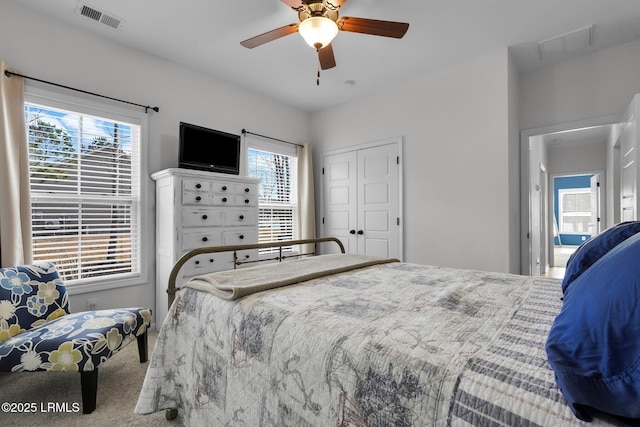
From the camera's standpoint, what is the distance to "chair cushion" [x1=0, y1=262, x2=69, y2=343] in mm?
1874

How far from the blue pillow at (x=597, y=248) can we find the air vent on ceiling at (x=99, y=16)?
3581 millimetres

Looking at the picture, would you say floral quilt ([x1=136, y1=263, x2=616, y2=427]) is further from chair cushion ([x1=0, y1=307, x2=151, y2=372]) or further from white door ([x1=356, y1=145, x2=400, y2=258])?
white door ([x1=356, y1=145, x2=400, y2=258])

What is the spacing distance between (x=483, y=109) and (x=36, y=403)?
4.31 meters

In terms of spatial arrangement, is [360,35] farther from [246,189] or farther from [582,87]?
[582,87]

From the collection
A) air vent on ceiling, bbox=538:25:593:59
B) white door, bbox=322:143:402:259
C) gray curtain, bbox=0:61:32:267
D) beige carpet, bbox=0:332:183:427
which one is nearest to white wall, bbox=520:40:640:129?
air vent on ceiling, bbox=538:25:593:59

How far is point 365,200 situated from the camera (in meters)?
4.32

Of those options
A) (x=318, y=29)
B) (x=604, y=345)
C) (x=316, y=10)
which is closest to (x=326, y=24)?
(x=318, y=29)

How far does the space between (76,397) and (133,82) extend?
272 centimetres

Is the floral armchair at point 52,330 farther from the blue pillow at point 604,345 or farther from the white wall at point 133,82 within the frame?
the blue pillow at point 604,345

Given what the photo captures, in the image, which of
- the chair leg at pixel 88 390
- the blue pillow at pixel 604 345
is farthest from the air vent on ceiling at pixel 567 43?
the chair leg at pixel 88 390

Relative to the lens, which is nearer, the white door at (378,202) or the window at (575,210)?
the white door at (378,202)

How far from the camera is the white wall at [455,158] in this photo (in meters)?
3.18

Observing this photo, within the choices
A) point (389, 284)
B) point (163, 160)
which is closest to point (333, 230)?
point (163, 160)

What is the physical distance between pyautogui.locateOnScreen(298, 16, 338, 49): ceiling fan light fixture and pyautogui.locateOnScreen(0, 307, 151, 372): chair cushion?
2.27 meters
